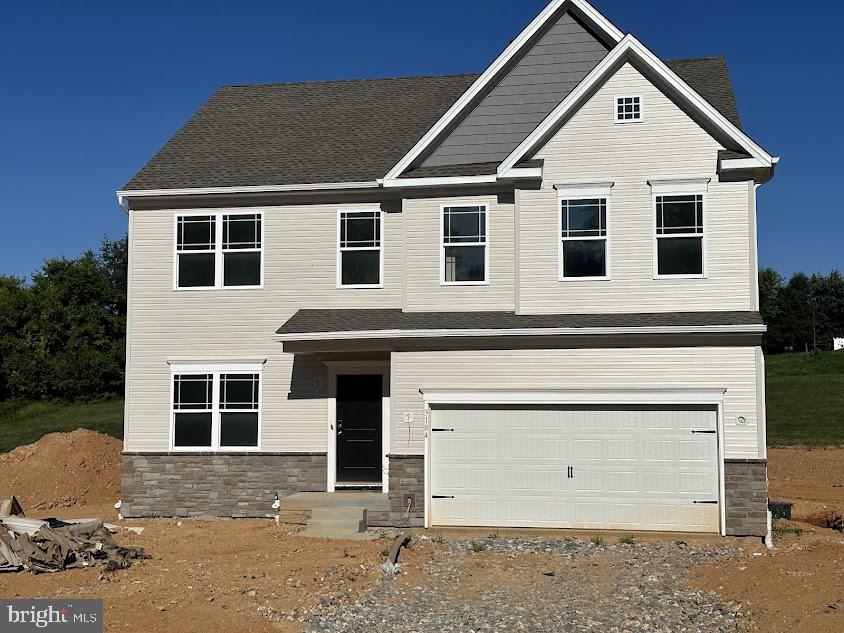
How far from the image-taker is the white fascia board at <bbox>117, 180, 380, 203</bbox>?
1800 cm

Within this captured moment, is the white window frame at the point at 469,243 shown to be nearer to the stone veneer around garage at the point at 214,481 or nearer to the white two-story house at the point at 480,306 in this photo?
the white two-story house at the point at 480,306

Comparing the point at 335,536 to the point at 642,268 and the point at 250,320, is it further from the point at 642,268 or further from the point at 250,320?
the point at 642,268

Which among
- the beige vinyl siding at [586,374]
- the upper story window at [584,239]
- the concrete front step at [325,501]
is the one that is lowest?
the concrete front step at [325,501]

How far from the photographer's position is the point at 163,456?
18375 mm

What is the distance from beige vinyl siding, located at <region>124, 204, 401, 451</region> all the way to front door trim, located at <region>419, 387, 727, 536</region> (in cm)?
284

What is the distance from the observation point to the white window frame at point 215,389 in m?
18.2

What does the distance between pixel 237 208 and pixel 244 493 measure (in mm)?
5820

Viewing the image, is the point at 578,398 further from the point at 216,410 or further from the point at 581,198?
the point at 216,410

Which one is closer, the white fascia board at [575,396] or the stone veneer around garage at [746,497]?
the stone veneer around garage at [746,497]

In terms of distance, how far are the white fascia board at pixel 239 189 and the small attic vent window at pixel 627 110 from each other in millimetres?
4779

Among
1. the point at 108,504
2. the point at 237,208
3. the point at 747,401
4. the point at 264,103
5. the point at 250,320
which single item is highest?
the point at 264,103

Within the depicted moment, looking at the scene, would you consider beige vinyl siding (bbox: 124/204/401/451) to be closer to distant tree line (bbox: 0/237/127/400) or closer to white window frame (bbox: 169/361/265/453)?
white window frame (bbox: 169/361/265/453)

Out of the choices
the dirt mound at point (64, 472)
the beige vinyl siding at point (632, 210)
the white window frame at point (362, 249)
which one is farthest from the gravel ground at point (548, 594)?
the dirt mound at point (64, 472)

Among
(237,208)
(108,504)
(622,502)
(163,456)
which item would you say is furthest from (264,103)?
(622,502)
